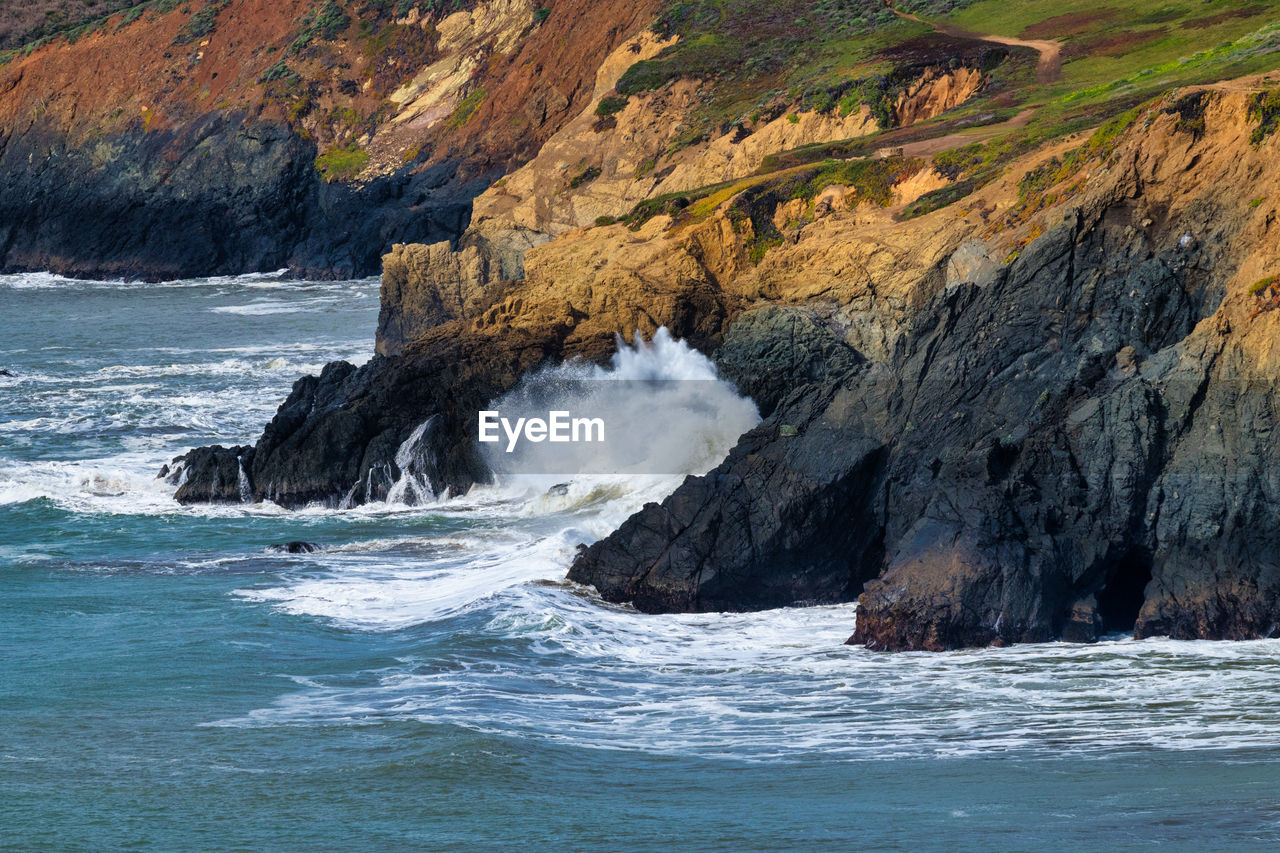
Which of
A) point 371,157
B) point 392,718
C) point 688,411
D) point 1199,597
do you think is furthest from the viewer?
point 371,157

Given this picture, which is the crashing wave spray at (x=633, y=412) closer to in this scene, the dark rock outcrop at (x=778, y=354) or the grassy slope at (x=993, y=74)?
the dark rock outcrop at (x=778, y=354)

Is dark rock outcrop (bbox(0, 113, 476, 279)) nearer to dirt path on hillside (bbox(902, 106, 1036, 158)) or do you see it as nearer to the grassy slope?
the grassy slope

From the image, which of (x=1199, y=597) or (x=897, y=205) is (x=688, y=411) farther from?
(x=1199, y=597)

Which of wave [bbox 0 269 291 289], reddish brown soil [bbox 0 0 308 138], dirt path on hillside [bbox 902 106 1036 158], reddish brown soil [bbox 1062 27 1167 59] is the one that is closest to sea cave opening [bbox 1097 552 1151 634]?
dirt path on hillside [bbox 902 106 1036 158]

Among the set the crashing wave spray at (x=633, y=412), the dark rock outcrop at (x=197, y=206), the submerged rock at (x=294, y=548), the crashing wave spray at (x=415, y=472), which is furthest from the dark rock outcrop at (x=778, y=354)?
the dark rock outcrop at (x=197, y=206)

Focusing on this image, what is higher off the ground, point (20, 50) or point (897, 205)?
point (20, 50)

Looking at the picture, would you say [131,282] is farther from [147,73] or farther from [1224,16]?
[1224,16]

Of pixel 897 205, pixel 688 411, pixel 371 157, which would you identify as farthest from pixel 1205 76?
pixel 371 157
